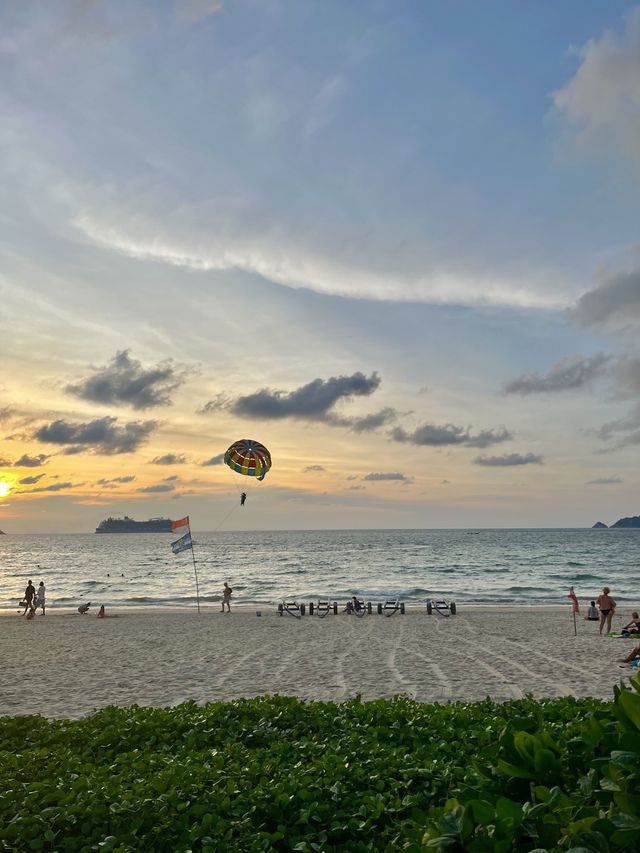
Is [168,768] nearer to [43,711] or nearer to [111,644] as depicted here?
[43,711]

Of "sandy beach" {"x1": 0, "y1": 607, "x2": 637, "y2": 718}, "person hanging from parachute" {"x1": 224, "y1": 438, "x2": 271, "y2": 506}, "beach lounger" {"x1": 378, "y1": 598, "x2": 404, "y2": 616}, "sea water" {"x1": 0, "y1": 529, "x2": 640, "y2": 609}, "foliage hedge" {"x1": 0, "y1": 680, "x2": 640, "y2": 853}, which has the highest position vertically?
"person hanging from parachute" {"x1": 224, "y1": 438, "x2": 271, "y2": 506}

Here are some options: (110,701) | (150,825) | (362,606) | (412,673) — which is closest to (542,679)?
(412,673)

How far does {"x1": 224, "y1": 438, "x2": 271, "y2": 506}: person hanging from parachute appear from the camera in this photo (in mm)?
28203

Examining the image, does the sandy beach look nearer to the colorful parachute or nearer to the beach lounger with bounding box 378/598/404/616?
the beach lounger with bounding box 378/598/404/616

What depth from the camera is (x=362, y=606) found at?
32188 millimetres

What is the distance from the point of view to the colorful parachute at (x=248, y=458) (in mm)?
28203

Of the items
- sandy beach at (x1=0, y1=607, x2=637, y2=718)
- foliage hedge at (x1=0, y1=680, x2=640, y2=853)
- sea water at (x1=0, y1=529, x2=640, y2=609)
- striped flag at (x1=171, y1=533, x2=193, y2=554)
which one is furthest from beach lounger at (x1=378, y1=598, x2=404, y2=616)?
foliage hedge at (x1=0, y1=680, x2=640, y2=853)

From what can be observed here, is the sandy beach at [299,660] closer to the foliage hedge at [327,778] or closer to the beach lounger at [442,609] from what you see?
the beach lounger at [442,609]

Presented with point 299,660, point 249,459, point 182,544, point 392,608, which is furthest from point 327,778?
point 392,608

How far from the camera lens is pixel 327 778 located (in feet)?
15.9

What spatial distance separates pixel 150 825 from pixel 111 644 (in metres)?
19.5

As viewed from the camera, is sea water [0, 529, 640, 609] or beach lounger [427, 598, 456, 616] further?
sea water [0, 529, 640, 609]

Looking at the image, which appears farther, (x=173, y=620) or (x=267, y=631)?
(x=173, y=620)

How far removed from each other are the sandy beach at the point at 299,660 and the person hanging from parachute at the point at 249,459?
665 centimetres
